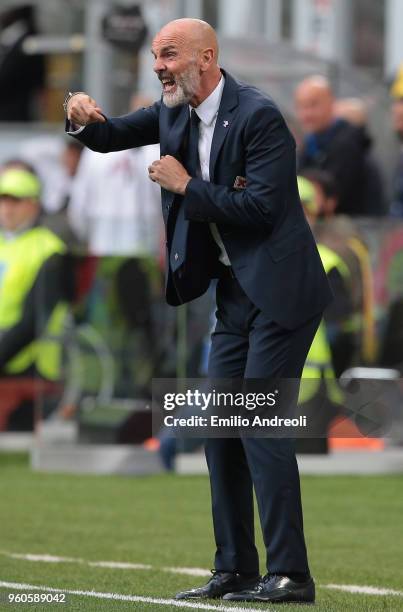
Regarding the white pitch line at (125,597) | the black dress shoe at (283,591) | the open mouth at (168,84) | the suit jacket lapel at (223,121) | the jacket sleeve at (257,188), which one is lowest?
the white pitch line at (125,597)

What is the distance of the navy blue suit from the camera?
7234 mm

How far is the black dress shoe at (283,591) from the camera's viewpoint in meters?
7.26

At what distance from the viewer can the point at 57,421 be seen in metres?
14.7

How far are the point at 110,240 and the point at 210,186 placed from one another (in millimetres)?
7393

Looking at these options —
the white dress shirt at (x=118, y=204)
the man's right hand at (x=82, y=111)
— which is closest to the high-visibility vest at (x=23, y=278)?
the white dress shirt at (x=118, y=204)

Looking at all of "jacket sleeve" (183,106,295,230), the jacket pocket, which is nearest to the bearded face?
"jacket sleeve" (183,106,295,230)

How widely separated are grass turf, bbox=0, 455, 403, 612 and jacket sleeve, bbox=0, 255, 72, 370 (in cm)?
116

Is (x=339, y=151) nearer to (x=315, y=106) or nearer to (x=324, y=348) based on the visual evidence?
(x=315, y=106)

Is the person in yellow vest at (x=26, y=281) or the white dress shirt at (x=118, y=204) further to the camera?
the person in yellow vest at (x=26, y=281)

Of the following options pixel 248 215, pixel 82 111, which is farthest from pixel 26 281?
pixel 248 215

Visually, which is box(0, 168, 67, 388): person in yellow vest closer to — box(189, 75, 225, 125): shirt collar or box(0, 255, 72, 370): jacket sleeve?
box(0, 255, 72, 370): jacket sleeve

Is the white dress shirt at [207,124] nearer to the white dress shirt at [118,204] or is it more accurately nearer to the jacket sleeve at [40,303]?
the white dress shirt at [118,204]

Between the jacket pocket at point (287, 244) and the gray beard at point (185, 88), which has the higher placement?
the gray beard at point (185, 88)

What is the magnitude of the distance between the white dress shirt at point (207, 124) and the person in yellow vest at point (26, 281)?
24.6 feet
